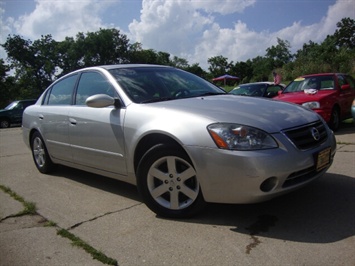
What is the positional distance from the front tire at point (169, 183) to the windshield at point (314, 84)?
6740 millimetres

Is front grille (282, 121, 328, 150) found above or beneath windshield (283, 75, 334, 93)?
beneath

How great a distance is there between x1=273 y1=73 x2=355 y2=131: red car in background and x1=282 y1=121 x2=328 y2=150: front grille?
16.3 ft

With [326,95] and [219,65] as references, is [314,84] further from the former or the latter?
[219,65]

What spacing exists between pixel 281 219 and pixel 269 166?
0.66 m

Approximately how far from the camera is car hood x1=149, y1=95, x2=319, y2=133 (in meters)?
3.01

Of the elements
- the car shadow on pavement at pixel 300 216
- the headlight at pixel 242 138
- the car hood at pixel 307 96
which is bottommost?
the car shadow on pavement at pixel 300 216

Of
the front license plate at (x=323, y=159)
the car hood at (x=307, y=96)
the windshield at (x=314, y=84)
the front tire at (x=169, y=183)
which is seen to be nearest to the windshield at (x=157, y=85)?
the front tire at (x=169, y=183)

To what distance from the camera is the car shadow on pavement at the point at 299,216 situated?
2.85m

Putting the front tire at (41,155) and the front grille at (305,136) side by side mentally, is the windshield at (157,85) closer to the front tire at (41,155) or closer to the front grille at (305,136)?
the front grille at (305,136)

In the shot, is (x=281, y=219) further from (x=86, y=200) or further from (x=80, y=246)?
(x=86, y=200)

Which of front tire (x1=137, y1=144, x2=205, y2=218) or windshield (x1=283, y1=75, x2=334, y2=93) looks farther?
windshield (x1=283, y1=75, x2=334, y2=93)

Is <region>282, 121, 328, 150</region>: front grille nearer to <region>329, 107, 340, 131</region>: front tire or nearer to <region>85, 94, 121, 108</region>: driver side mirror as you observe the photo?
<region>85, 94, 121, 108</region>: driver side mirror

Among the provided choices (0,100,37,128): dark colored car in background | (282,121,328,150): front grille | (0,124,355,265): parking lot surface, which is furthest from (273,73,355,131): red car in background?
(0,100,37,128): dark colored car in background

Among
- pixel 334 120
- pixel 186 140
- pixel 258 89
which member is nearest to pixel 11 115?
pixel 258 89
